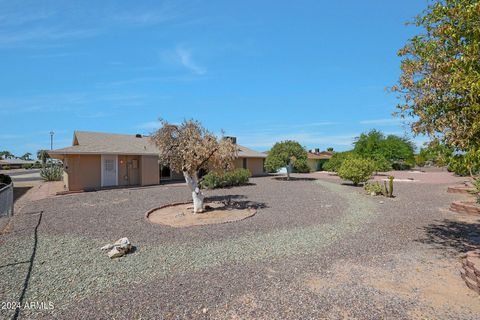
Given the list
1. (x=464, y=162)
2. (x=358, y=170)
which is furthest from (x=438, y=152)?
(x=358, y=170)

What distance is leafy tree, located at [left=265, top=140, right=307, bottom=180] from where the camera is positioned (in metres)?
26.5

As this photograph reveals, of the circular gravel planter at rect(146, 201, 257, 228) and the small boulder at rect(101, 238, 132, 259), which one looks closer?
the small boulder at rect(101, 238, 132, 259)

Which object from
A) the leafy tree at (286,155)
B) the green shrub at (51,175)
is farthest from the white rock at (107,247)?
the green shrub at (51,175)

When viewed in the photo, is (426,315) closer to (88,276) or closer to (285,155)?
(88,276)

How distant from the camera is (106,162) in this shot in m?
20.4

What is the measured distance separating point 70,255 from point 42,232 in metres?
2.90

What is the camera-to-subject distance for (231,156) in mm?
11273

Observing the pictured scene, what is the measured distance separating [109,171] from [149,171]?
3.03 metres

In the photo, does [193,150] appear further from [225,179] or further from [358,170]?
[358,170]

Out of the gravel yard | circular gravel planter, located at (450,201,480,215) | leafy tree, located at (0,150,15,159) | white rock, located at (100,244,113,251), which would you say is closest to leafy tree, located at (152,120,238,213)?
the gravel yard

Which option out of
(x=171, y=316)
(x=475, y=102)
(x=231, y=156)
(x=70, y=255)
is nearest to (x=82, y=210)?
(x=70, y=255)

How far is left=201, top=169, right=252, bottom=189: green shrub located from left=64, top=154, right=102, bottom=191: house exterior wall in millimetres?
7910

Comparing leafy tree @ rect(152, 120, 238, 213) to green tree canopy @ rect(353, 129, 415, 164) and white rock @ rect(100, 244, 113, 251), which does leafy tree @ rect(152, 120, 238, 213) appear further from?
green tree canopy @ rect(353, 129, 415, 164)

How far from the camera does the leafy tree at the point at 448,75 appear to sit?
4.66 metres
